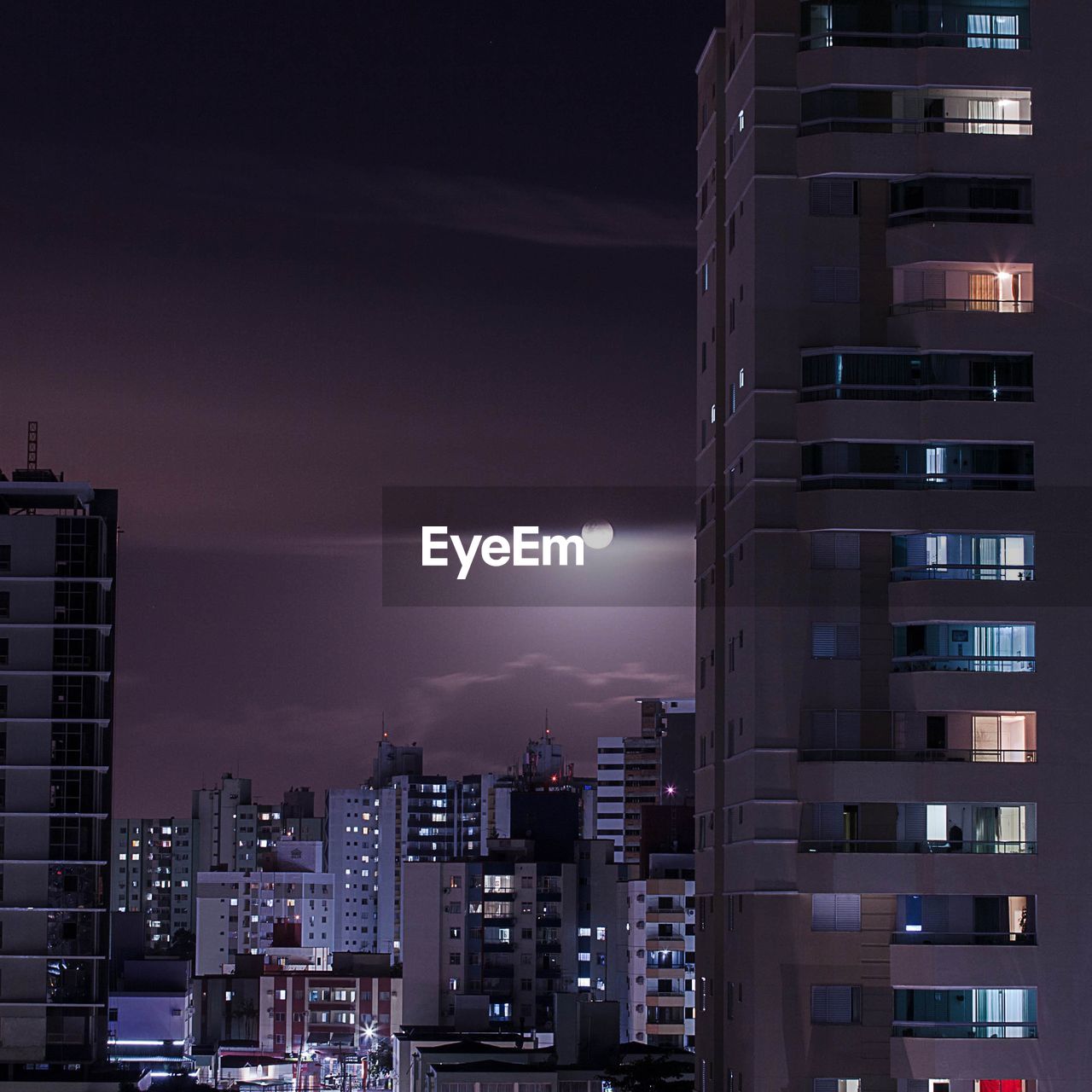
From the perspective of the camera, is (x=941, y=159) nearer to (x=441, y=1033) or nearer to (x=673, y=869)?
(x=441, y=1033)

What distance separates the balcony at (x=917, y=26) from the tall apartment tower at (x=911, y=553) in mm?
38

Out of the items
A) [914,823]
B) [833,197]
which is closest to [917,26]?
[833,197]

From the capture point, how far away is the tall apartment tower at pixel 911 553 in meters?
25.7

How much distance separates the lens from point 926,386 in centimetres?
2667

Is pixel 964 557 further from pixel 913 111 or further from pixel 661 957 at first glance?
pixel 661 957

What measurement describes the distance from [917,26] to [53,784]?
36.5 meters

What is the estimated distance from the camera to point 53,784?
186ft

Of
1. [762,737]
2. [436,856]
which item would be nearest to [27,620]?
[762,737]

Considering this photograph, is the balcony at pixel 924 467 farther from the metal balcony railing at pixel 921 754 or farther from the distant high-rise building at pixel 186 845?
the distant high-rise building at pixel 186 845

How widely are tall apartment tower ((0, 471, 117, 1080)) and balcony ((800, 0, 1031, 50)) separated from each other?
1345 inches

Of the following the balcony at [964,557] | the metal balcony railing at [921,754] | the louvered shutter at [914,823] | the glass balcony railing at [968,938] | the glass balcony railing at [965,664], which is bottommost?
the glass balcony railing at [968,938]

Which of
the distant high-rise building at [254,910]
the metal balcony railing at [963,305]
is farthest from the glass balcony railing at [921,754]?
the distant high-rise building at [254,910]

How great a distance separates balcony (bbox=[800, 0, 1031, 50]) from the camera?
89.2ft

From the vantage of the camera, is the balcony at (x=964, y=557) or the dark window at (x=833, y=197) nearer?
the balcony at (x=964, y=557)
